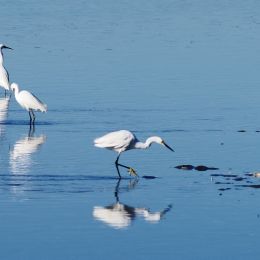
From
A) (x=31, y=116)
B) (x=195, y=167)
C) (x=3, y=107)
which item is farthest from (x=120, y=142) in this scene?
(x=3, y=107)

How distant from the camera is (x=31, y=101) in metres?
22.8

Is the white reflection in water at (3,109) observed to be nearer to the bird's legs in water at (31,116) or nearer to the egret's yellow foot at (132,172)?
the bird's legs in water at (31,116)

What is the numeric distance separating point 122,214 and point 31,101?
806cm

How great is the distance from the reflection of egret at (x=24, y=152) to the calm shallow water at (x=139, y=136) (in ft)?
0.08

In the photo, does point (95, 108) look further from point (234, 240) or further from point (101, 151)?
point (234, 240)

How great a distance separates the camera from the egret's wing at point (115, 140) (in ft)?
58.6

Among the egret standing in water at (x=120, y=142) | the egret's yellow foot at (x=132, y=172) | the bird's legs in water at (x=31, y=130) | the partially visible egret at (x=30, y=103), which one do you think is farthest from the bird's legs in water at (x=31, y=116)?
the egret's yellow foot at (x=132, y=172)

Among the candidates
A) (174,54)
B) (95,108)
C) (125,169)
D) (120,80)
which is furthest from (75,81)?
(125,169)

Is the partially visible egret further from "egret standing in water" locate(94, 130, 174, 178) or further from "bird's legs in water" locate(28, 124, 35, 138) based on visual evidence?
"egret standing in water" locate(94, 130, 174, 178)

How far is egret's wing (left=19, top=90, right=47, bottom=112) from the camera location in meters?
22.7

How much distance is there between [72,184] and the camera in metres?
16.8

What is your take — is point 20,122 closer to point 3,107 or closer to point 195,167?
point 3,107

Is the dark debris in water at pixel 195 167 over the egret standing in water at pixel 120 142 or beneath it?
beneath

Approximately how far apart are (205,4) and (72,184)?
110ft
